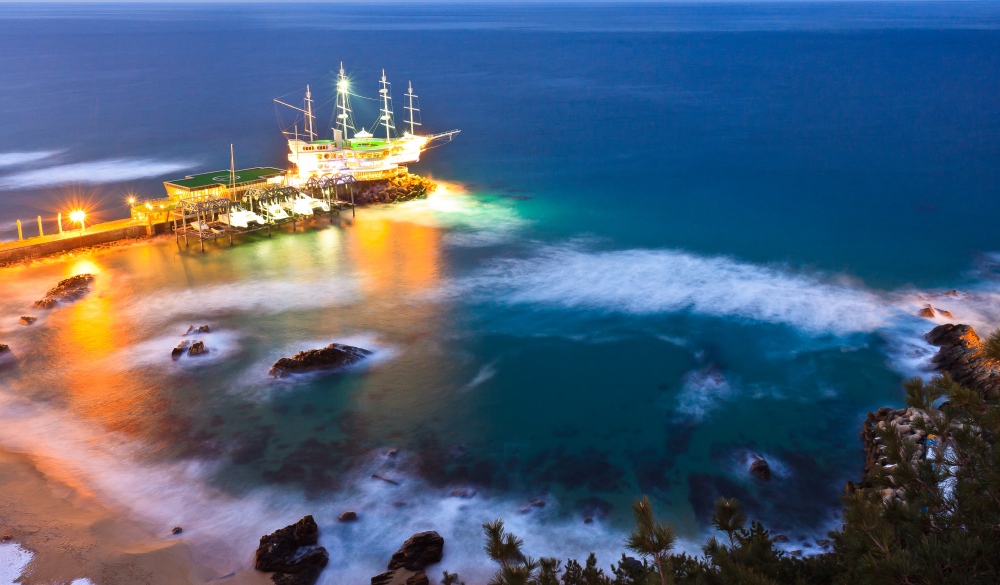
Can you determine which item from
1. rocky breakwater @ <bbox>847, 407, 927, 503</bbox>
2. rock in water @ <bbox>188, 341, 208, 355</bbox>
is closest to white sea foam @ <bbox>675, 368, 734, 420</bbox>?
rocky breakwater @ <bbox>847, 407, 927, 503</bbox>

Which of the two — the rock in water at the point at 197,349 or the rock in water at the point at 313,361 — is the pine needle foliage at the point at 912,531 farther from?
the rock in water at the point at 197,349

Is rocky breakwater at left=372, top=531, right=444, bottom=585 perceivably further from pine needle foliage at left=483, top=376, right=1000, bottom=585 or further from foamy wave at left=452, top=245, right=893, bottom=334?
foamy wave at left=452, top=245, right=893, bottom=334

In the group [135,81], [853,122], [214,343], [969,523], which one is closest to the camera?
[969,523]

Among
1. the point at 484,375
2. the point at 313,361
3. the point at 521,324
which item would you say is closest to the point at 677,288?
the point at 521,324

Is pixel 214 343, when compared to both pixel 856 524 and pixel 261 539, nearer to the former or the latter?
pixel 261 539

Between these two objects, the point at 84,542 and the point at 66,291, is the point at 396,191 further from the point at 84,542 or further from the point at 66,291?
the point at 84,542

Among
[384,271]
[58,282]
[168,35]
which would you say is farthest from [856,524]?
[168,35]
